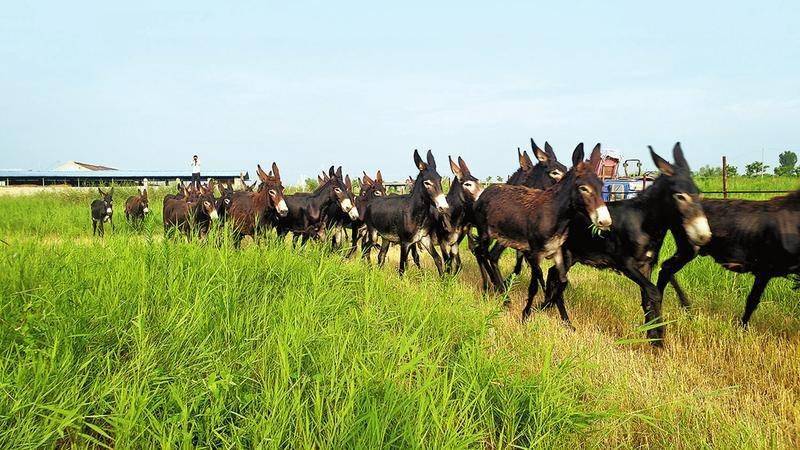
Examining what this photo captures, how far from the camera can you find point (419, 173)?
313 inches

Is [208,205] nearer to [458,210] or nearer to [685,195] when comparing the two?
[458,210]

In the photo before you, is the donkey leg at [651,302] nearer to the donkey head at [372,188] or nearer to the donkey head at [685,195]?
the donkey head at [685,195]

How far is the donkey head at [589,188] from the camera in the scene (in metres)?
4.84

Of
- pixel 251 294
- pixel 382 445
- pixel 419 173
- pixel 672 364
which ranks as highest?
pixel 419 173

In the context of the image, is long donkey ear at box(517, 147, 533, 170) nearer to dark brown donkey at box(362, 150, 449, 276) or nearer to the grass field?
dark brown donkey at box(362, 150, 449, 276)

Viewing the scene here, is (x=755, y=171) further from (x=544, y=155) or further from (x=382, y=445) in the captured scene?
(x=382, y=445)

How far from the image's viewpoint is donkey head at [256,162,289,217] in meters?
8.75

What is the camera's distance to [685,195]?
15.4 feet

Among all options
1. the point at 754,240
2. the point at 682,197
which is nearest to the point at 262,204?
the point at 682,197

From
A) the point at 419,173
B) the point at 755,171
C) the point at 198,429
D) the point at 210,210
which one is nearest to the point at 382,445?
the point at 198,429

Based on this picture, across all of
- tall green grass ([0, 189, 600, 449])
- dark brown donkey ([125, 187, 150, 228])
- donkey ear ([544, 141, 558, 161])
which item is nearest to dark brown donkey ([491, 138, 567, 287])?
donkey ear ([544, 141, 558, 161])

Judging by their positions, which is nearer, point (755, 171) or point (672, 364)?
point (672, 364)

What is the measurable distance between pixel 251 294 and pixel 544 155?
16.9 feet

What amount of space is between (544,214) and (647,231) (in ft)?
3.73
